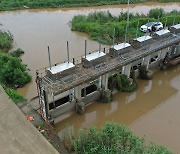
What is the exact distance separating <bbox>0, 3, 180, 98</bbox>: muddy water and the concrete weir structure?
11.2 feet

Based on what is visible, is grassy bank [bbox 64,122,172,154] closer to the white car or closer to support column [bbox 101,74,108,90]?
support column [bbox 101,74,108,90]

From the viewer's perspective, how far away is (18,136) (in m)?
10.8

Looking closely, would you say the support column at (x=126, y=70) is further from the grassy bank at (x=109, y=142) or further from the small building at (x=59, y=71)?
the grassy bank at (x=109, y=142)

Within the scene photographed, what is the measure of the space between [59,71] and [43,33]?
15.2 m

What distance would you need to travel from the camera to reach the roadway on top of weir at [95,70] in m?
13.0

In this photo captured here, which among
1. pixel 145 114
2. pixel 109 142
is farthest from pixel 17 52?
pixel 109 142

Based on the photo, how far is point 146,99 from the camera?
17453 mm

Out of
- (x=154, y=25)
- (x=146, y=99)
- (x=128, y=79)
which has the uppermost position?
(x=154, y=25)

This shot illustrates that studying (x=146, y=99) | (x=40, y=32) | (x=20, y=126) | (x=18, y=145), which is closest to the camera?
(x=18, y=145)

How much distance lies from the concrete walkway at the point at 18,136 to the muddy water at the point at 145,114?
130 inches

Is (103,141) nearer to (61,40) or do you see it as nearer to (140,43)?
(140,43)

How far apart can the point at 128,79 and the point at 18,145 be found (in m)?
9.96

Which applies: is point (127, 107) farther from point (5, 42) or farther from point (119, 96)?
point (5, 42)

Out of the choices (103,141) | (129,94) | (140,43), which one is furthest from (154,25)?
(103,141)
